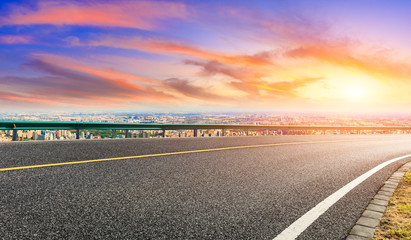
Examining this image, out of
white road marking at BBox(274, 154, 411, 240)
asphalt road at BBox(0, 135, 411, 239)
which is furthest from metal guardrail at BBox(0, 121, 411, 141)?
white road marking at BBox(274, 154, 411, 240)

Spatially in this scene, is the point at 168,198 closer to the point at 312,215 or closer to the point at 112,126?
the point at 312,215

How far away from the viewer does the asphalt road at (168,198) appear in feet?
9.66

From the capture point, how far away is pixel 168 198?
4.00 m

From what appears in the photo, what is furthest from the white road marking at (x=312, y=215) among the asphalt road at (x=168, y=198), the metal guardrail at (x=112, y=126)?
the metal guardrail at (x=112, y=126)

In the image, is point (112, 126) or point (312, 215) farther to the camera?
point (112, 126)

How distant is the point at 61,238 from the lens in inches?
104

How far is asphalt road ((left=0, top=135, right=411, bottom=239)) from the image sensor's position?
2.94 m

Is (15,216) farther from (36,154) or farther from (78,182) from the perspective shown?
(36,154)

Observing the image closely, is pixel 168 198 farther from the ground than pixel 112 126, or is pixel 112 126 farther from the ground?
pixel 112 126

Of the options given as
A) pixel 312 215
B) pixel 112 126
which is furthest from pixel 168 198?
pixel 112 126

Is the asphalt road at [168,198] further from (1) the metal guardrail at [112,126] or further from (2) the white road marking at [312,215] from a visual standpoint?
(1) the metal guardrail at [112,126]

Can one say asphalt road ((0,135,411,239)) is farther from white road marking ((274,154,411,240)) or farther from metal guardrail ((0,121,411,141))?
metal guardrail ((0,121,411,141))

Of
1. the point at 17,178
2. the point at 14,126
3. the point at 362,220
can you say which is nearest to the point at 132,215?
the point at 17,178

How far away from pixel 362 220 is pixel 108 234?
3.15 metres
